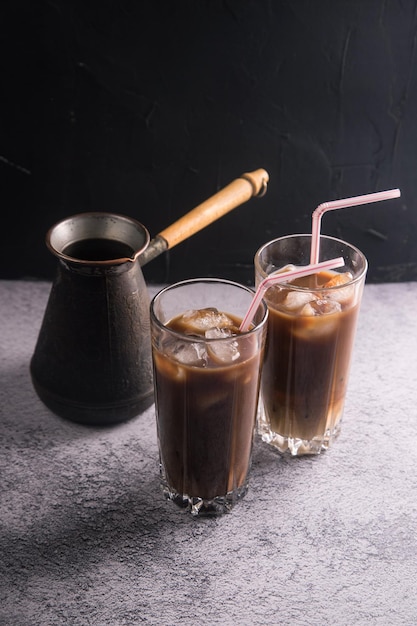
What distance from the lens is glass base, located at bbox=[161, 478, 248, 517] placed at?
1471 millimetres

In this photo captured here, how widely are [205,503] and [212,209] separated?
555 millimetres

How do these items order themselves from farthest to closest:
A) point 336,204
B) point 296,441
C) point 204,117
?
point 204,117 < point 296,441 < point 336,204

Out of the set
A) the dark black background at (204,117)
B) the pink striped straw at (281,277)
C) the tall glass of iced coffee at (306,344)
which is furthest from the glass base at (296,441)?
the dark black background at (204,117)

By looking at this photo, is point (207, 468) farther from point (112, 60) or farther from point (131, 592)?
point (112, 60)

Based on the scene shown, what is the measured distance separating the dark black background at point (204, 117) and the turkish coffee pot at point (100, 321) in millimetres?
379

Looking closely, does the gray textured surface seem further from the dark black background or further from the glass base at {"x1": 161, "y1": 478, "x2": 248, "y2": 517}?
the dark black background

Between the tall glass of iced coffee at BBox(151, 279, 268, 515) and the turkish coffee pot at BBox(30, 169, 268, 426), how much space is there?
14 centimetres

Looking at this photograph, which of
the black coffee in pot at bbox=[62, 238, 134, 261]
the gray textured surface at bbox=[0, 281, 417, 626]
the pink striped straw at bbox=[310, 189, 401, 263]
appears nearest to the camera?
the gray textured surface at bbox=[0, 281, 417, 626]

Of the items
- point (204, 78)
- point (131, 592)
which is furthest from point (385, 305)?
point (131, 592)

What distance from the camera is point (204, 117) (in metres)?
1.95

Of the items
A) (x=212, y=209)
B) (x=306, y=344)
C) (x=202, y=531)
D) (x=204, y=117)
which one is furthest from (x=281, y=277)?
(x=204, y=117)

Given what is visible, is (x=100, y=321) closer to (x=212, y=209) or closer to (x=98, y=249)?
(x=98, y=249)

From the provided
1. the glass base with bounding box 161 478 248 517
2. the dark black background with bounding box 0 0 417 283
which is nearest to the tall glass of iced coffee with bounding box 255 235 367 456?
the glass base with bounding box 161 478 248 517

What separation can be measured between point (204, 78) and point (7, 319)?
0.70 meters
